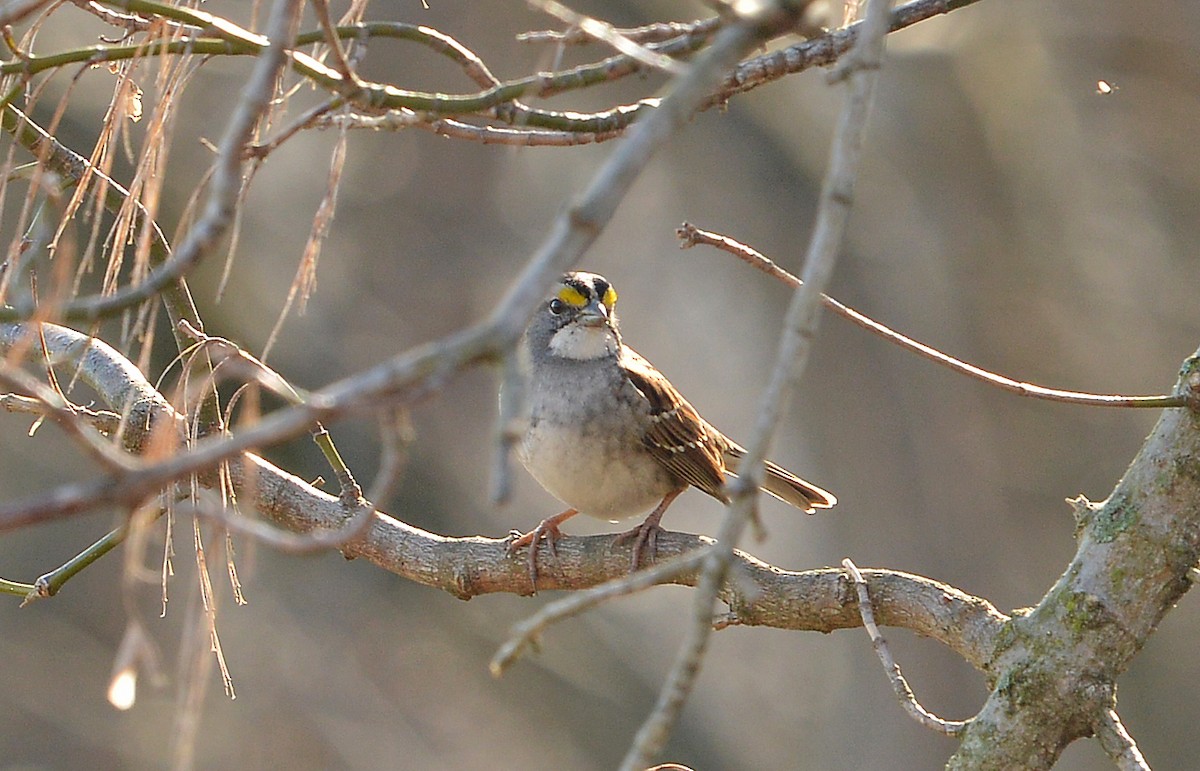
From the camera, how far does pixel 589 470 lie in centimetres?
441

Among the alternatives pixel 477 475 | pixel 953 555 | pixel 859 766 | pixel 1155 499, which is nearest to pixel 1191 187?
pixel 953 555

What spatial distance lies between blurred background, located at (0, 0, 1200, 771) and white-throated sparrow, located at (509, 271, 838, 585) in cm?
372

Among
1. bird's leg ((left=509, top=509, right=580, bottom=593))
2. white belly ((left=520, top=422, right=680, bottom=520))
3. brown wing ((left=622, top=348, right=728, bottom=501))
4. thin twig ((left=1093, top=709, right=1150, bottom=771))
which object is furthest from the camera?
brown wing ((left=622, top=348, right=728, bottom=501))

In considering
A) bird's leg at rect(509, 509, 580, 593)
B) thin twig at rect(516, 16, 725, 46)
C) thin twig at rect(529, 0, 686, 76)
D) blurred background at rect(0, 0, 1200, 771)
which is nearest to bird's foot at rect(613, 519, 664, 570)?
bird's leg at rect(509, 509, 580, 593)

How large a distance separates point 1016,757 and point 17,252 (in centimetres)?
200

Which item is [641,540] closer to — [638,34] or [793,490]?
[793,490]

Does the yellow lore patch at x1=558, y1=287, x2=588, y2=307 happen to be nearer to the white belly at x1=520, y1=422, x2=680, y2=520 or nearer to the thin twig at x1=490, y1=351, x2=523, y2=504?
the white belly at x1=520, y1=422, x2=680, y2=520

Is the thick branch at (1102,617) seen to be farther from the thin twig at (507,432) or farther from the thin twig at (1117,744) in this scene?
the thin twig at (507,432)

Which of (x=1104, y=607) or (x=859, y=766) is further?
(x=859, y=766)

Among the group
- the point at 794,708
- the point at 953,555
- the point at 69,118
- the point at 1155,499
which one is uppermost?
the point at 1155,499

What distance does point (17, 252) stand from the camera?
220 centimetres

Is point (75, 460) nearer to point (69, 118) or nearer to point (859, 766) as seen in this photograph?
point (69, 118)

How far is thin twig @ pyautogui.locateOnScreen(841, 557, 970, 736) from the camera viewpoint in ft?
8.55

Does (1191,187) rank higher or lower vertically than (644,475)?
higher
